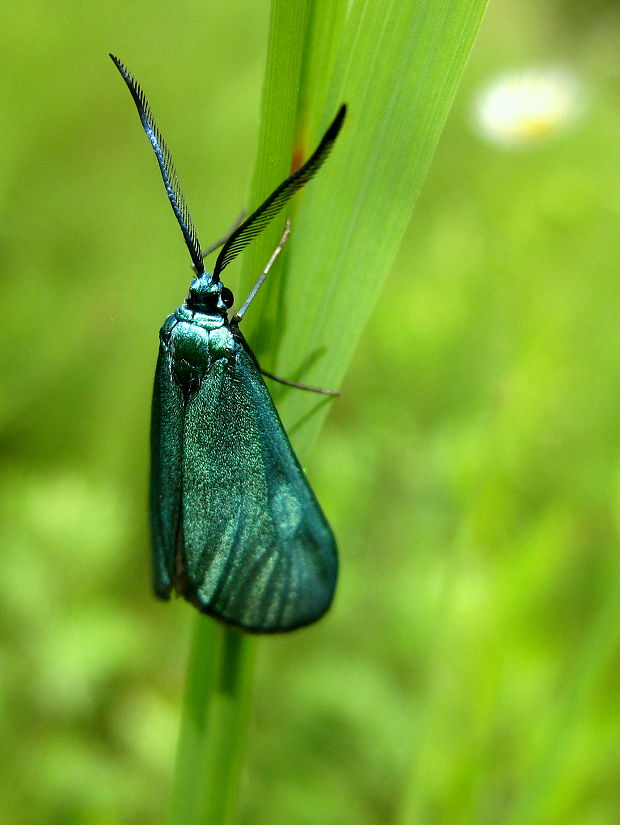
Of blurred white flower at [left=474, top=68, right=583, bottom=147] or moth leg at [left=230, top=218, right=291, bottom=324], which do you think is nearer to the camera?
moth leg at [left=230, top=218, right=291, bottom=324]

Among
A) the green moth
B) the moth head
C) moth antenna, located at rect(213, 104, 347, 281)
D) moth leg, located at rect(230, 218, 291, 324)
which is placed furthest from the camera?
the moth head

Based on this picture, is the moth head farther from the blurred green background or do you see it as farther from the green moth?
the blurred green background

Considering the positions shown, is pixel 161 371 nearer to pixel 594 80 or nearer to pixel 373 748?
pixel 373 748

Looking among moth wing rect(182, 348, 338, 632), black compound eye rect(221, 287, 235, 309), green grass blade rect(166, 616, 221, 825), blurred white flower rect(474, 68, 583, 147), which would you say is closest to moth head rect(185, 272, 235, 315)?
black compound eye rect(221, 287, 235, 309)

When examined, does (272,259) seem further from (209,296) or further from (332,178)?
(209,296)

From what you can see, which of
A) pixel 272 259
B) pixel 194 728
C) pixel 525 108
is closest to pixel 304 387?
pixel 272 259

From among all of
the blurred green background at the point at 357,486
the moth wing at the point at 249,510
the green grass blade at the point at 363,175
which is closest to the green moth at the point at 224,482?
the moth wing at the point at 249,510

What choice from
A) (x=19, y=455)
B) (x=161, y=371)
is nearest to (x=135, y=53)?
(x=19, y=455)
